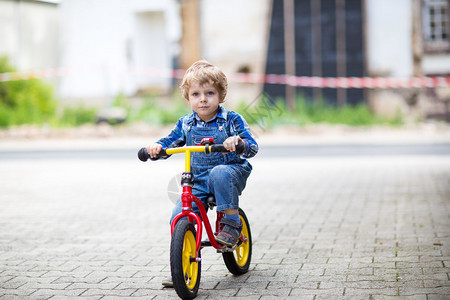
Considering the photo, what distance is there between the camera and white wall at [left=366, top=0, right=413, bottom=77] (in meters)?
18.5

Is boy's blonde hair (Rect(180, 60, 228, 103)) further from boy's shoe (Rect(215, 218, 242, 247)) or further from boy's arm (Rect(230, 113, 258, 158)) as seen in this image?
boy's shoe (Rect(215, 218, 242, 247))

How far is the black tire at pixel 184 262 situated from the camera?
415 cm

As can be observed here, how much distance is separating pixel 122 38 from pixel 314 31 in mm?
5695

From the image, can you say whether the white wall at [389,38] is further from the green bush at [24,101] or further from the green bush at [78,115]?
the green bush at [24,101]

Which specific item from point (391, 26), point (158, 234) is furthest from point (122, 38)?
point (158, 234)

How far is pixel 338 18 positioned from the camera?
738 inches

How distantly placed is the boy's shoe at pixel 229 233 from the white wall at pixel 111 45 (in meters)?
16.2

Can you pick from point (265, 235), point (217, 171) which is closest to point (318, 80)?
point (265, 235)

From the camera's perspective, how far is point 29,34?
2464cm

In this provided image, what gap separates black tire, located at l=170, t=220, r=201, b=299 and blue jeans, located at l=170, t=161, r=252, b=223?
22 cm

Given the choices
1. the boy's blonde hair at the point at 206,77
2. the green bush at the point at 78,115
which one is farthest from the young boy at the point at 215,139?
→ the green bush at the point at 78,115

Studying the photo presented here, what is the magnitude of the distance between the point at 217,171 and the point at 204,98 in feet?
1.50

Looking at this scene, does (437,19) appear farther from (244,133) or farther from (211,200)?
(211,200)

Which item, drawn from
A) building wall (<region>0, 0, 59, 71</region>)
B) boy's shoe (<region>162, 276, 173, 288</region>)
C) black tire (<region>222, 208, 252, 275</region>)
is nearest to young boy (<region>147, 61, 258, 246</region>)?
black tire (<region>222, 208, 252, 275</region>)
